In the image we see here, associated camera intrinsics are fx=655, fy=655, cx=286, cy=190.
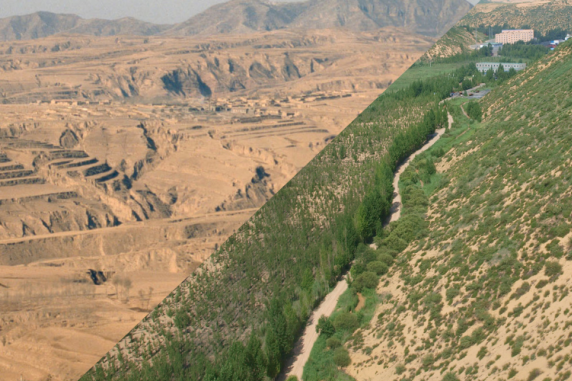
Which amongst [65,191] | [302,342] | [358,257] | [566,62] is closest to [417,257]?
[358,257]

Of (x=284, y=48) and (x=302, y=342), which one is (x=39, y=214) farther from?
(x=302, y=342)

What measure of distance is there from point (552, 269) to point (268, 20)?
26.5ft

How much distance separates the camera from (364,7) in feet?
55.5

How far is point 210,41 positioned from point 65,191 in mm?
6762

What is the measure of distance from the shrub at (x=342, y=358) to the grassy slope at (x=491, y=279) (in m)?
0.19

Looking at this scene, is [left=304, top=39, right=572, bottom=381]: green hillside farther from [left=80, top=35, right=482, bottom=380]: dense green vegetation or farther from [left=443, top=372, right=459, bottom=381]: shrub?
[left=80, top=35, right=482, bottom=380]: dense green vegetation

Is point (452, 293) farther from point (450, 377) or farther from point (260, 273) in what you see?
point (260, 273)

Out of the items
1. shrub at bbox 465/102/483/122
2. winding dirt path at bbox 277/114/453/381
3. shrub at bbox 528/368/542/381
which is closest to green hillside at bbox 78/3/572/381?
winding dirt path at bbox 277/114/453/381

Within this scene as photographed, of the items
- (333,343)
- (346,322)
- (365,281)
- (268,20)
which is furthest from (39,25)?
(365,281)

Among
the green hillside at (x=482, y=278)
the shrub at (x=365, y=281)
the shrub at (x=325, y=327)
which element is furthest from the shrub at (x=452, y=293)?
the shrub at (x=365, y=281)

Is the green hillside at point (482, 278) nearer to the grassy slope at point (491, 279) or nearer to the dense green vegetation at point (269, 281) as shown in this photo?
the grassy slope at point (491, 279)

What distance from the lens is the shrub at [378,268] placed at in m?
19.3

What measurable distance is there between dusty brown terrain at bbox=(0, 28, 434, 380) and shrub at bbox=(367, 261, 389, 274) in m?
6.74

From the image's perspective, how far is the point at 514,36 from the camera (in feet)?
231
